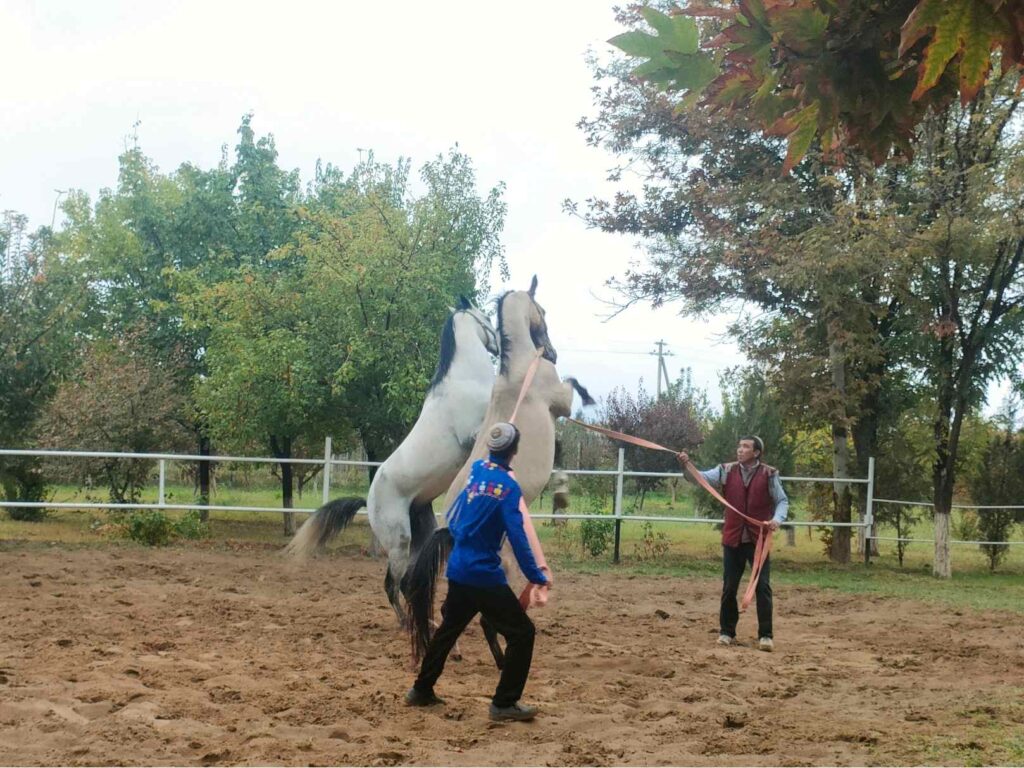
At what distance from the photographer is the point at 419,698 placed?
16.6 ft

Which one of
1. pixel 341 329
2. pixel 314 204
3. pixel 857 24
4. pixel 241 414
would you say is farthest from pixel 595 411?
pixel 314 204

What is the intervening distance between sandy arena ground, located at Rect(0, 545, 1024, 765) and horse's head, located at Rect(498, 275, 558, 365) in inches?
84.0

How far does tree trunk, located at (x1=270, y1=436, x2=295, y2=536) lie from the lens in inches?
607

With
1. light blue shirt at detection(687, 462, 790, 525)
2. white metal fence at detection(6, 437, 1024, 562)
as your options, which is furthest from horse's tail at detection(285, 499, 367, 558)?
white metal fence at detection(6, 437, 1024, 562)

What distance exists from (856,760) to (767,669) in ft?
7.55

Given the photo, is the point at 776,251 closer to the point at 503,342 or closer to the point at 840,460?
the point at 840,460

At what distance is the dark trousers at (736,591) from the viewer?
24.1ft

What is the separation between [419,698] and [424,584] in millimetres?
741

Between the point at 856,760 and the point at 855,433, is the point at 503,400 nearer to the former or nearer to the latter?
the point at 856,760

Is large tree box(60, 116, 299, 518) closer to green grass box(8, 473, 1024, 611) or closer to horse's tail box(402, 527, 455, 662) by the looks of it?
green grass box(8, 473, 1024, 611)

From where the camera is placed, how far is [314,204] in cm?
2027

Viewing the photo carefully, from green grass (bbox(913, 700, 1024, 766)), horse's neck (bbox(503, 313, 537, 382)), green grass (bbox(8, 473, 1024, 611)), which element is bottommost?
green grass (bbox(8, 473, 1024, 611))

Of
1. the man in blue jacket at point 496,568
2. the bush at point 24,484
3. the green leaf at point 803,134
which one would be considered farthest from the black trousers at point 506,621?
the bush at point 24,484

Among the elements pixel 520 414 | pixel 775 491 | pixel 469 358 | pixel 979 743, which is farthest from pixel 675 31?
pixel 775 491
